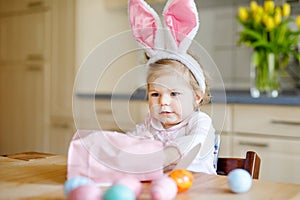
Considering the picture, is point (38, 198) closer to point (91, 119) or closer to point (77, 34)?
point (91, 119)

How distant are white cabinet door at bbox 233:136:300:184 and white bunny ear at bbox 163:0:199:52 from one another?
1446mm

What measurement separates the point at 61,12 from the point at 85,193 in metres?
2.75

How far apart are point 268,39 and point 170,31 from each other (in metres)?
1.90

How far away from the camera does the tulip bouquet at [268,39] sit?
2721mm

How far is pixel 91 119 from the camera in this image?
41.6 inches

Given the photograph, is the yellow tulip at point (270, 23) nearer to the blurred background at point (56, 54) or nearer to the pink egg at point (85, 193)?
the blurred background at point (56, 54)

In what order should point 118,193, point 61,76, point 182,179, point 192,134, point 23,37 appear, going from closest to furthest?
1. point 118,193
2. point 182,179
3. point 192,134
4. point 61,76
5. point 23,37

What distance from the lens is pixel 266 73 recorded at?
2.78 metres

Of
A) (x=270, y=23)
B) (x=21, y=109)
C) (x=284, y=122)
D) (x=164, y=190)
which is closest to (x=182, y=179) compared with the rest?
(x=164, y=190)

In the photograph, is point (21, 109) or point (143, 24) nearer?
point (143, 24)

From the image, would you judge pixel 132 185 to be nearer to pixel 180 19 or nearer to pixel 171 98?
pixel 171 98

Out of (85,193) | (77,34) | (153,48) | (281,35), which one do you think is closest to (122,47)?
(153,48)

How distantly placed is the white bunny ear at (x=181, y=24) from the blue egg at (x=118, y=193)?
0.43m

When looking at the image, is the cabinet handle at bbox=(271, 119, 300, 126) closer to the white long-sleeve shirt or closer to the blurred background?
the blurred background
